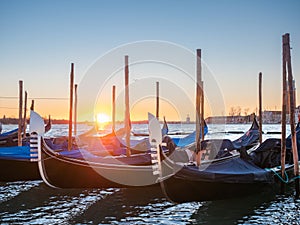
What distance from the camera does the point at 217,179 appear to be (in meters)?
5.58

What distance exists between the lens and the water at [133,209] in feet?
17.4

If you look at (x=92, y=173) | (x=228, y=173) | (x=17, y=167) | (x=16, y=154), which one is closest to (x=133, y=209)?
Answer: (x=92, y=173)

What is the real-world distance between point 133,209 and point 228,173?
1.58m

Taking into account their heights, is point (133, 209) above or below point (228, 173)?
below

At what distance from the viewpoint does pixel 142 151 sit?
30.1ft

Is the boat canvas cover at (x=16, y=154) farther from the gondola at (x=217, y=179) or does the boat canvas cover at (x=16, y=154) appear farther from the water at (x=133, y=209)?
the gondola at (x=217, y=179)

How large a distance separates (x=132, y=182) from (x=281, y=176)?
2532 mm

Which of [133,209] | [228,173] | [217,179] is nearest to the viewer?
[217,179]

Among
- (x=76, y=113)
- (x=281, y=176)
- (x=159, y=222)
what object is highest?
(x=76, y=113)

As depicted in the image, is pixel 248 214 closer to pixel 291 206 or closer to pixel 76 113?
pixel 291 206

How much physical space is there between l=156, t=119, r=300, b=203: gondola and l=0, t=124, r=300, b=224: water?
0.77ft

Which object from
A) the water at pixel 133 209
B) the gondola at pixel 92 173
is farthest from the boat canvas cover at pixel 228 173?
the gondola at pixel 92 173

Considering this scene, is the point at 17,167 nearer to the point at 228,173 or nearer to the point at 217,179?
the point at 217,179

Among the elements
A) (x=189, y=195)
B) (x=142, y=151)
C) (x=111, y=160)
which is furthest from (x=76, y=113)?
(x=189, y=195)
